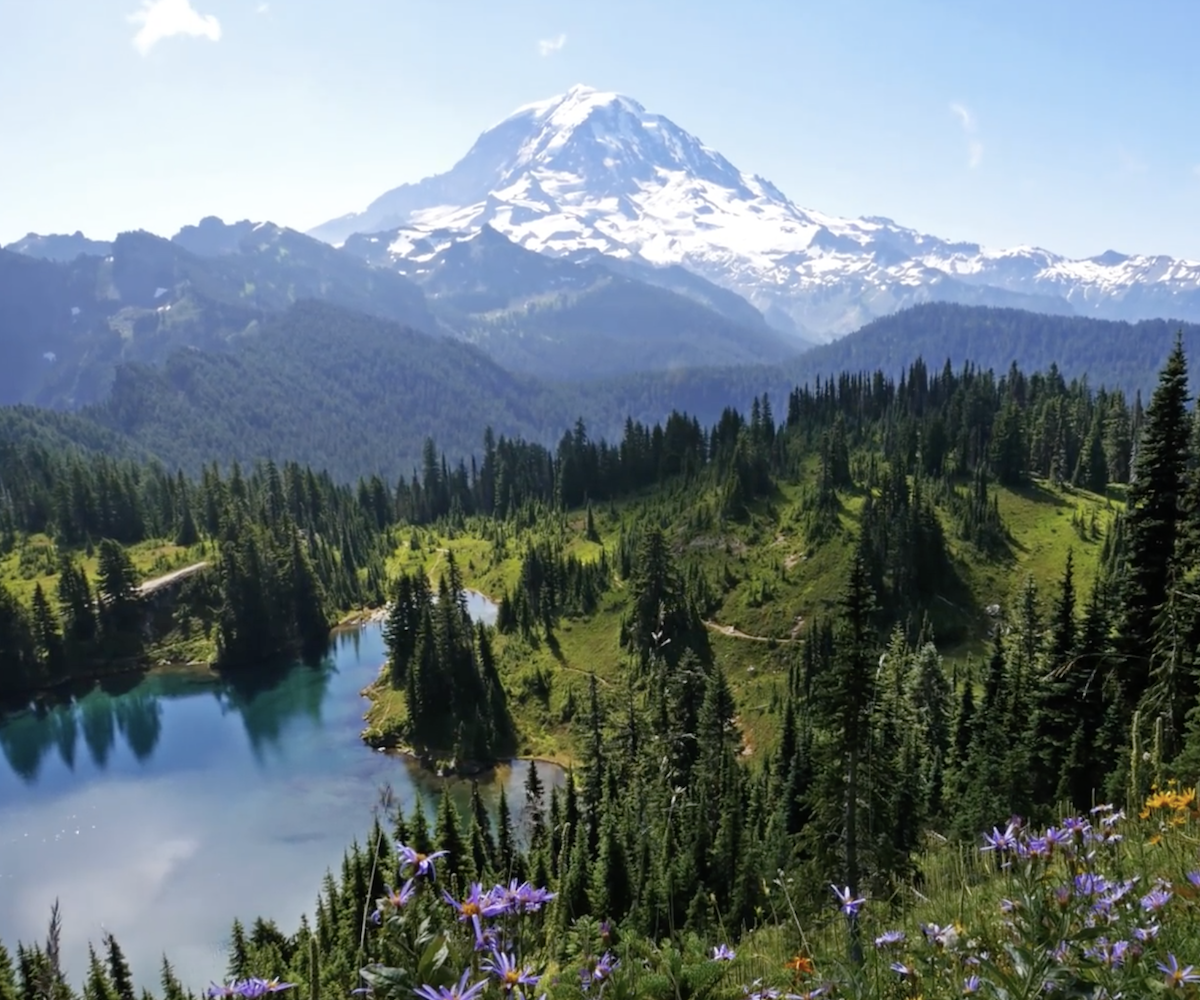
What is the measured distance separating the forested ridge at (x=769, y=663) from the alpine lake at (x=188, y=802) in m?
6.09

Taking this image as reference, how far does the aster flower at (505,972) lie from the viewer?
4207 millimetres

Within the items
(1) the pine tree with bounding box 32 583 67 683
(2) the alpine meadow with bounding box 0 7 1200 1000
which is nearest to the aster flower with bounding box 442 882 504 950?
(2) the alpine meadow with bounding box 0 7 1200 1000

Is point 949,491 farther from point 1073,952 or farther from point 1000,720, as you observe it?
point 1073,952

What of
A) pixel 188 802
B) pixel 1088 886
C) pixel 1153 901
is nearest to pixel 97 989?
pixel 188 802

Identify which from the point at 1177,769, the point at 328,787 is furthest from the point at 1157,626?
the point at 328,787

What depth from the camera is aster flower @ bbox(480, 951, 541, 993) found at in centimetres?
421

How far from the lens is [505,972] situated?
4203 mm

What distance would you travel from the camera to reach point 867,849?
33438 mm

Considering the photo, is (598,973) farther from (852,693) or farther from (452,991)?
(852,693)

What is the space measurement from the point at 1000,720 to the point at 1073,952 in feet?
164

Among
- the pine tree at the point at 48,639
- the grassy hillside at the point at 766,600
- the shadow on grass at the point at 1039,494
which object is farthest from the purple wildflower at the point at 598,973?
the pine tree at the point at 48,639

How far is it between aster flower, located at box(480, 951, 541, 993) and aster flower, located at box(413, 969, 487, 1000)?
31 cm

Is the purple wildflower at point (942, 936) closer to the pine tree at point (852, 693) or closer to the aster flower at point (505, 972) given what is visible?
the aster flower at point (505, 972)

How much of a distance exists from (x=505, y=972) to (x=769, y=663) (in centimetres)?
9989
